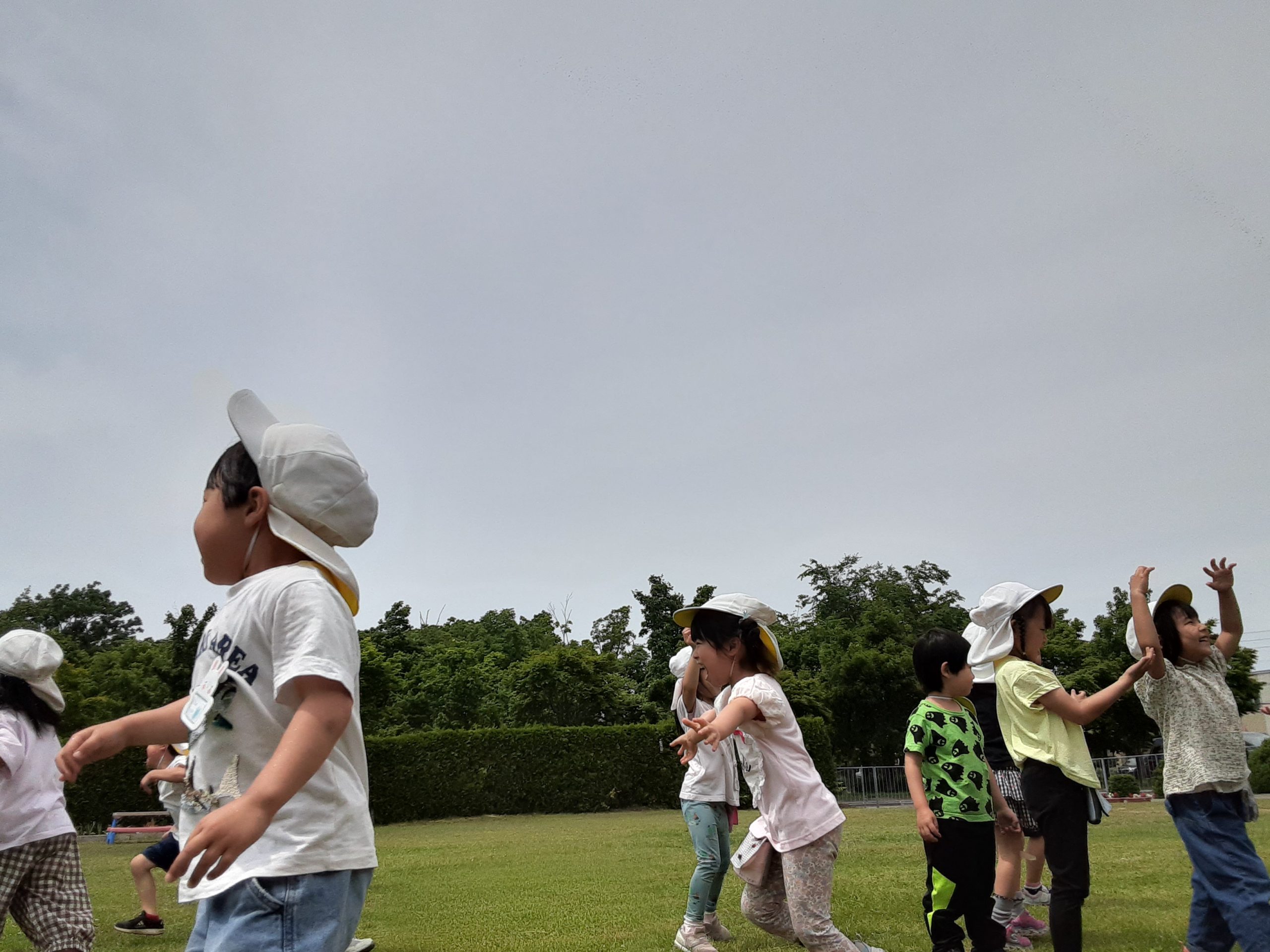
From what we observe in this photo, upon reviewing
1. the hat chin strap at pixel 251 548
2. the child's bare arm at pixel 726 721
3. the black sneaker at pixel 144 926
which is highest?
the hat chin strap at pixel 251 548

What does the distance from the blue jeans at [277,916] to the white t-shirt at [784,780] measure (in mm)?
2580

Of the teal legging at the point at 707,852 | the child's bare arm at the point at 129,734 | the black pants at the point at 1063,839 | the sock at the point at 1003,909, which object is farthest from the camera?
the teal legging at the point at 707,852

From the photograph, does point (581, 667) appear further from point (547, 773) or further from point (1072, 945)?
point (1072, 945)

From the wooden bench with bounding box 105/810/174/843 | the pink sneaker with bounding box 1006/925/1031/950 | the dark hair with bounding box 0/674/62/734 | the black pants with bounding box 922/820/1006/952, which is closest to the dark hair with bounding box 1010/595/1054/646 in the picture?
the black pants with bounding box 922/820/1006/952

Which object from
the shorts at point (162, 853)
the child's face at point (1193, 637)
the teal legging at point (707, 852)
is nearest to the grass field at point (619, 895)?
the teal legging at point (707, 852)

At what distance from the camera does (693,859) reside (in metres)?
12.0

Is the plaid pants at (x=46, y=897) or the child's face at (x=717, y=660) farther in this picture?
the child's face at (x=717, y=660)

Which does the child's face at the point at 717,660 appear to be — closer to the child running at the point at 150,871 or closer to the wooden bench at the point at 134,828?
the child running at the point at 150,871

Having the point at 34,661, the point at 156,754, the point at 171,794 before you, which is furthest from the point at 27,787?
the point at 171,794

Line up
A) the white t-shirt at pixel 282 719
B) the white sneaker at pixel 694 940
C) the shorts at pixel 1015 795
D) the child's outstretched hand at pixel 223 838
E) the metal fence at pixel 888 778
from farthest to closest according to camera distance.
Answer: the metal fence at pixel 888 778
the shorts at pixel 1015 795
the white sneaker at pixel 694 940
the white t-shirt at pixel 282 719
the child's outstretched hand at pixel 223 838

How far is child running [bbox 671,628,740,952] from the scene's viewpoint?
19.9 ft

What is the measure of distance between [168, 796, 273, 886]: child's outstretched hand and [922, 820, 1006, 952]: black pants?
3417 millimetres

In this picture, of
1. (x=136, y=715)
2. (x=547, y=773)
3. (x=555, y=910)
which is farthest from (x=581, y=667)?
(x=136, y=715)

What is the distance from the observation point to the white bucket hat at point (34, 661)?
206 inches
